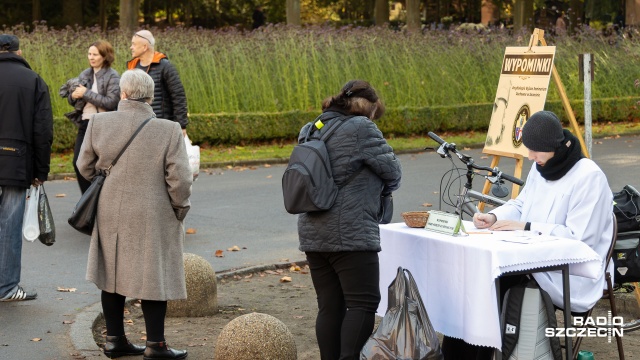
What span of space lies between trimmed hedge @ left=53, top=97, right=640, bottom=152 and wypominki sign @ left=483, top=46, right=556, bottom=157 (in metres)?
10.9

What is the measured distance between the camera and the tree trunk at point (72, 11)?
43.1 m

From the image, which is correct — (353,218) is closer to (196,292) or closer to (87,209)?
(87,209)

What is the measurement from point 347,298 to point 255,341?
0.74 meters

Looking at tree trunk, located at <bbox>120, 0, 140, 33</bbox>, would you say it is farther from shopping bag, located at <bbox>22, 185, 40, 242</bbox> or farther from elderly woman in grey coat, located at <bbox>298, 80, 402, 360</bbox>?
elderly woman in grey coat, located at <bbox>298, 80, 402, 360</bbox>

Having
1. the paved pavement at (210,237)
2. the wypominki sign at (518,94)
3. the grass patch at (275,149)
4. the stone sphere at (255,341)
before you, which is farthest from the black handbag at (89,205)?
the grass patch at (275,149)

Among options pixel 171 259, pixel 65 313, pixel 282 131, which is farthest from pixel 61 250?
pixel 282 131

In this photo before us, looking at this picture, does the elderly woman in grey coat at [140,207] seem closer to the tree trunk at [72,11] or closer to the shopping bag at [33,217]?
the shopping bag at [33,217]

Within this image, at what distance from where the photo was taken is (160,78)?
439 inches

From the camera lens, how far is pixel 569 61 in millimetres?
25344

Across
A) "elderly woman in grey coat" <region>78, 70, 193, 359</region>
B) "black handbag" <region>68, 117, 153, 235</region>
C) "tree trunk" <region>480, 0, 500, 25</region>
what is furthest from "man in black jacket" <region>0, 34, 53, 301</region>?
"tree trunk" <region>480, 0, 500, 25</region>

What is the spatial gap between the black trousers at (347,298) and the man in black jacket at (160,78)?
17.1 ft

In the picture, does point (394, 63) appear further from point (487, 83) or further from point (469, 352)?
point (469, 352)

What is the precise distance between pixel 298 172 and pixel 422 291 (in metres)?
1.08

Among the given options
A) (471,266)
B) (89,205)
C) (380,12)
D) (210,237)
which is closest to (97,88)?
(210,237)
